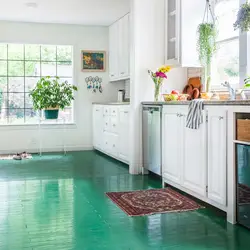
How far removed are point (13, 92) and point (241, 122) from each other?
18.5ft

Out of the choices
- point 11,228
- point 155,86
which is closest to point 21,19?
point 155,86

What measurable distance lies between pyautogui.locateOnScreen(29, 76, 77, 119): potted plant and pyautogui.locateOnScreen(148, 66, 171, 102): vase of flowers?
2.63 metres

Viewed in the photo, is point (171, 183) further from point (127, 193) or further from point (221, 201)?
point (221, 201)

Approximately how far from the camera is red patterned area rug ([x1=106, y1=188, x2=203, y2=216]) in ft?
11.9

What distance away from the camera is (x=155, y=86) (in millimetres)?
5348

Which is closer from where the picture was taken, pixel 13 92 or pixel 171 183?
pixel 171 183

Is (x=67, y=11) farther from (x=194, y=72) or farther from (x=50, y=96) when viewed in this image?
(x=194, y=72)

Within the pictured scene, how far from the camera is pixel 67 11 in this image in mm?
6730

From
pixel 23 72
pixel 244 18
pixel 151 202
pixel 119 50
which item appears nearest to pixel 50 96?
pixel 23 72

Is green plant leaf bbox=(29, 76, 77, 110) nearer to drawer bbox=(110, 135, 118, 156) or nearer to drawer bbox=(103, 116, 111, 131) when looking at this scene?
drawer bbox=(103, 116, 111, 131)

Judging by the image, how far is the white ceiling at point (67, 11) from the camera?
6152mm

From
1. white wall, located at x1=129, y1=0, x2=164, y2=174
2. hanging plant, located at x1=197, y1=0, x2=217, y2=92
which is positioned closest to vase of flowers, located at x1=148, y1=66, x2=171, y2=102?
white wall, located at x1=129, y1=0, x2=164, y2=174

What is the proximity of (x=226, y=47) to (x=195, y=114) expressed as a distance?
4.80 feet

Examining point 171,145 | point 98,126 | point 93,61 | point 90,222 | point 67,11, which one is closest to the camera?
point 90,222
